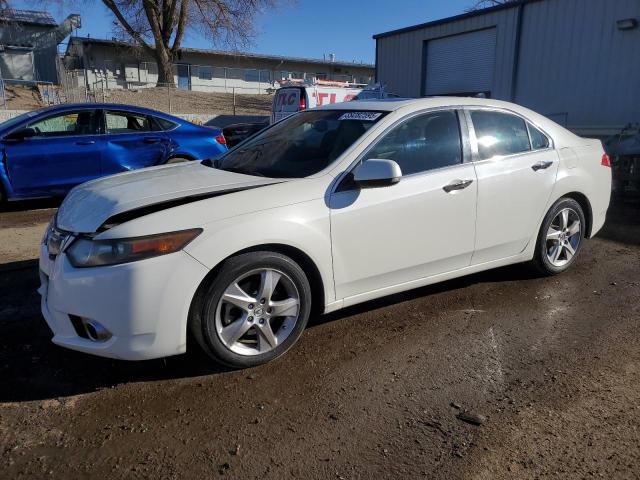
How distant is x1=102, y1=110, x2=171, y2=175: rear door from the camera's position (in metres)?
7.63

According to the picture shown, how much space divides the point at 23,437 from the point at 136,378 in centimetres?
65


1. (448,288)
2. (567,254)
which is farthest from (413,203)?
(567,254)

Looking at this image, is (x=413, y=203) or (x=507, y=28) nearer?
(x=413, y=203)

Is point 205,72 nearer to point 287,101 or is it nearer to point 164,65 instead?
point 164,65

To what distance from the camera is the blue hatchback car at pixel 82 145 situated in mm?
7141

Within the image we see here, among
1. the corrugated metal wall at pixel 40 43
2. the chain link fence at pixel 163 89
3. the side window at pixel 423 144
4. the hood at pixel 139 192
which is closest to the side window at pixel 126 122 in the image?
the hood at pixel 139 192

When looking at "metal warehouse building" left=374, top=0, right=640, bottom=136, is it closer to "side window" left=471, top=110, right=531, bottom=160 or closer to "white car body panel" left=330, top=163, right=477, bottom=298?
"side window" left=471, top=110, right=531, bottom=160

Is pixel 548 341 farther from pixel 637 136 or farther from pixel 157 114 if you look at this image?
pixel 637 136

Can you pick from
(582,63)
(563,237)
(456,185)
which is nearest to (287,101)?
(582,63)

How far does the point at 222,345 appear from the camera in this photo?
297cm

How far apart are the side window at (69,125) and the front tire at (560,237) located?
20.5 ft

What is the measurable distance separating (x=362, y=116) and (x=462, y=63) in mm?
15345

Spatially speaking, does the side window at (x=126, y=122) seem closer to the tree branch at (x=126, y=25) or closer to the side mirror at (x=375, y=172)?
the side mirror at (x=375, y=172)

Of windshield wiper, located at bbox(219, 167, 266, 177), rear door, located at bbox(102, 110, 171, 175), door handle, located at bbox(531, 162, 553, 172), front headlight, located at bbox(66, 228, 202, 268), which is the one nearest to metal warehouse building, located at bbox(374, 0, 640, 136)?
door handle, located at bbox(531, 162, 553, 172)
